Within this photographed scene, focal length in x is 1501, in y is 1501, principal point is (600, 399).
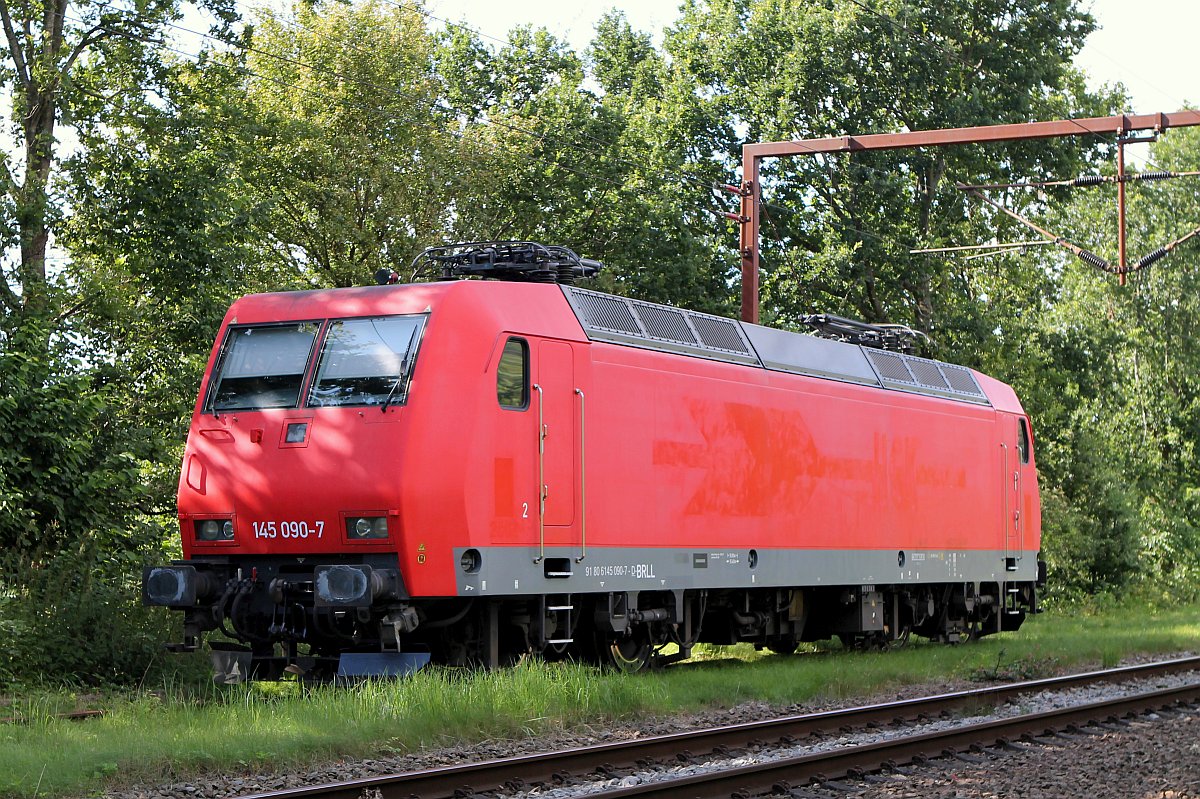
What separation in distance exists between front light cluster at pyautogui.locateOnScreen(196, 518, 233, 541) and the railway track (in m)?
4.30

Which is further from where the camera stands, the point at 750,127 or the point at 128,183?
the point at 750,127

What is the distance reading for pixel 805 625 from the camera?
18.6 metres

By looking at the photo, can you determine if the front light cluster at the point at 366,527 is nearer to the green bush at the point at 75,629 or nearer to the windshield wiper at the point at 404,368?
the windshield wiper at the point at 404,368

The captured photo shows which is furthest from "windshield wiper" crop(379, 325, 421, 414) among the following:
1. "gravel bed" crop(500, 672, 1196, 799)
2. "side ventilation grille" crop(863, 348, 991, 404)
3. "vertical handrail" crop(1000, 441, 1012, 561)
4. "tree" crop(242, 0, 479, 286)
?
"tree" crop(242, 0, 479, 286)

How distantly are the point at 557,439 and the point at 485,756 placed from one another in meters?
3.63

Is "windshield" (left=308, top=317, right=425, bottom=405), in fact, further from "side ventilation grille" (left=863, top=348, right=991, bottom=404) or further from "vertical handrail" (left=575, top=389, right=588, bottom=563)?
"side ventilation grille" (left=863, top=348, right=991, bottom=404)

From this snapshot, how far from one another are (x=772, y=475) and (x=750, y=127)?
56.4 feet

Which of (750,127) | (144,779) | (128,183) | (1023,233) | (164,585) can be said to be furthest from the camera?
(1023,233)

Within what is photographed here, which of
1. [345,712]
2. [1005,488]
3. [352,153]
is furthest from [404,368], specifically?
[352,153]

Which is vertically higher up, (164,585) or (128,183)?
(128,183)

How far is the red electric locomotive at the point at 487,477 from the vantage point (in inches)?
477

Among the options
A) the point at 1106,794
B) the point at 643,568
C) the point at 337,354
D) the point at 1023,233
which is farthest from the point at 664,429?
the point at 1023,233

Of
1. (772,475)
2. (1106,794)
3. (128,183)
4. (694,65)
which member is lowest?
(1106,794)

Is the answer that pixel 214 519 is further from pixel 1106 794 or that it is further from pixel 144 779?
pixel 1106 794
